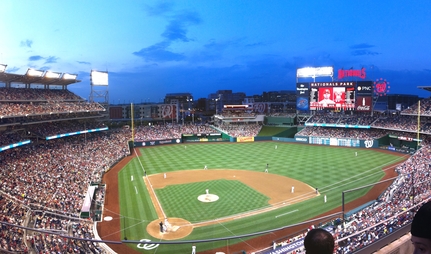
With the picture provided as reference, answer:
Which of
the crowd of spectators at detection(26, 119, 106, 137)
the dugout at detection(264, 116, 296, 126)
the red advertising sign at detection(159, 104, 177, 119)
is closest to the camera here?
the crowd of spectators at detection(26, 119, 106, 137)

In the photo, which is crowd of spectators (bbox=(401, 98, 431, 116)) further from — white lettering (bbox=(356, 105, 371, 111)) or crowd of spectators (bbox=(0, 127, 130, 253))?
crowd of spectators (bbox=(0, 127, 130, 253))

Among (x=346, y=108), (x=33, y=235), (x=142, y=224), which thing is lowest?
(x=142, y=224)

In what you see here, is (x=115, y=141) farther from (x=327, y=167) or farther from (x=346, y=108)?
(x=346, y=108)

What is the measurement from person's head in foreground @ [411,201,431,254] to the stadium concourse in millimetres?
4243

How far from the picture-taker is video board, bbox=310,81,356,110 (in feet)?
178

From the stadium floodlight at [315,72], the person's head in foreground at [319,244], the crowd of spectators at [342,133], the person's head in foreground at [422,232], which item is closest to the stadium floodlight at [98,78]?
the stadium floodlight at [315,72]

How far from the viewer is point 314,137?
57688 millimetres

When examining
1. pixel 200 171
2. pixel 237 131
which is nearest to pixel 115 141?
pixel 200 171

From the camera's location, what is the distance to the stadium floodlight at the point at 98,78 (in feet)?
179

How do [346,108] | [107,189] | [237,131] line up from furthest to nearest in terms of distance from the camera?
[237,131] → [346,108] → [107,189]

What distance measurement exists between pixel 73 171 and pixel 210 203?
1494cm

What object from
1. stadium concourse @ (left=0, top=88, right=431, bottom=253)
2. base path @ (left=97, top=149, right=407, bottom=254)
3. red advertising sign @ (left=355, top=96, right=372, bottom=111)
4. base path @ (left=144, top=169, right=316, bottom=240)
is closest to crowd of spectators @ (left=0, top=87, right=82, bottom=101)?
stadium concourse @ (left=0, top=88, right=431, bottom=253)

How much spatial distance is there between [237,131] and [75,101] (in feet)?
108

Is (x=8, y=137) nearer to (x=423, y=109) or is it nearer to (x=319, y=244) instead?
(x=319, y=244)
